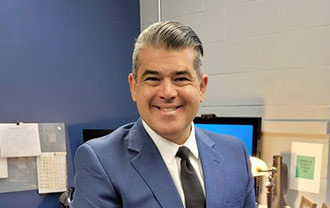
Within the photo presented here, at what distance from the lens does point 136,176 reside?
85cm

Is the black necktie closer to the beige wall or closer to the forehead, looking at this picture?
the forehead

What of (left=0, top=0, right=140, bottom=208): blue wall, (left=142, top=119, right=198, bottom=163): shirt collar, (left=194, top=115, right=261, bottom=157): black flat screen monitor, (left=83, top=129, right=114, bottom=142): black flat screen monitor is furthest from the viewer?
(left=83, top=129, right=114, bottom=142): black flat screen monitor

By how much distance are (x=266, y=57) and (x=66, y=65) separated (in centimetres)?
146

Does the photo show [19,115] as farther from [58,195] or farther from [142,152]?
[142,152]

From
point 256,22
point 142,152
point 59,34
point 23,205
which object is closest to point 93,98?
point 59,34

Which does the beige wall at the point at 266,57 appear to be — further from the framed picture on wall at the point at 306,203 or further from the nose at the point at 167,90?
the nose at the point at 167,90

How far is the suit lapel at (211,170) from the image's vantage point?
0.92 metres

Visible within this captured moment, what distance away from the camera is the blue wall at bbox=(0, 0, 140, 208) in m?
2.03

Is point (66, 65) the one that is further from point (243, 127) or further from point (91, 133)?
point (243, 127)

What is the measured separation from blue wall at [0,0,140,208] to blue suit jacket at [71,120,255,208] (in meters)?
1.38

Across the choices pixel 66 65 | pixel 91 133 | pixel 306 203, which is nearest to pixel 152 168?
pixel 306 203

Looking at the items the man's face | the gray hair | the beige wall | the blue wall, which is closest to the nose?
the man's face

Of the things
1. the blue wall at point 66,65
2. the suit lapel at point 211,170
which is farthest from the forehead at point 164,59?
the blue wall at point 66,65

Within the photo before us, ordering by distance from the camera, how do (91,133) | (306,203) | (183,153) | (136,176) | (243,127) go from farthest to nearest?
(91,133) < (243,127) < (306,203) < (183,153) < (136,176)
